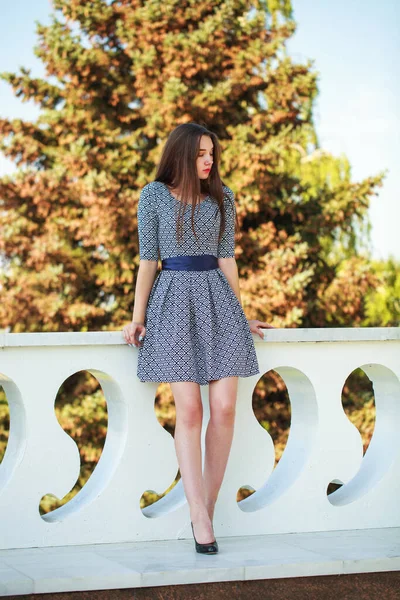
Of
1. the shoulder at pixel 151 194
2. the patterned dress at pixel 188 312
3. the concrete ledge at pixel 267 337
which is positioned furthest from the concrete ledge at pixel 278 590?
the shoulder at pixel 151 194

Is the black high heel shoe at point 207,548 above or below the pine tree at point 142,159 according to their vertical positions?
below

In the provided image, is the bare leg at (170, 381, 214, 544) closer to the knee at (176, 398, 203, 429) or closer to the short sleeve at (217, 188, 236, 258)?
the knee at (176, 398, 203, 429)

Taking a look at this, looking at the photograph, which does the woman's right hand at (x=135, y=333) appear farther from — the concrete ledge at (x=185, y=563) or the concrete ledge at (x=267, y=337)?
the concrete ledge at (x=185, y=563)

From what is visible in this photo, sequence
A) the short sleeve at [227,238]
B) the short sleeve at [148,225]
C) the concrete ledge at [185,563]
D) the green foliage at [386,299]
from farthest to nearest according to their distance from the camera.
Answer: the green foliage at [386,299], the short sleeve at [227,238], the short sleeve at [148,225], the concrete ledge at [185,563]

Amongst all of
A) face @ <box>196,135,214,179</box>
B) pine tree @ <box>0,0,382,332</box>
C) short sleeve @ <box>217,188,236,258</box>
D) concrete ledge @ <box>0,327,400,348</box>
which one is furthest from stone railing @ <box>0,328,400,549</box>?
pine tree @ <box>0,0,382,332</box>

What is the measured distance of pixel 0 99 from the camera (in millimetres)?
11227

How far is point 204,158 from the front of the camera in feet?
9.61

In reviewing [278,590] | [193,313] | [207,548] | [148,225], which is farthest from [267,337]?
[278,590]

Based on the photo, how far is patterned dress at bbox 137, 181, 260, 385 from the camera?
110 inches

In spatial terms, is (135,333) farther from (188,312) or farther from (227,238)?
(227,238)

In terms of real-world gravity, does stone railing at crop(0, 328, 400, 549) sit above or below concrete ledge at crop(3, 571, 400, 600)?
above

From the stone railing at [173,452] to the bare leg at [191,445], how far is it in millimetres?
185

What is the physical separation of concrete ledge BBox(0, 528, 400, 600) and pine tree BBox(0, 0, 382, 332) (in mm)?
6534

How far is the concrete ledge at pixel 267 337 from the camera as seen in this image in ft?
8.90
